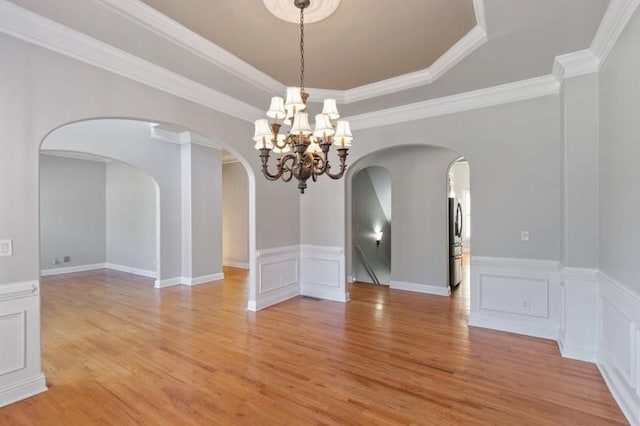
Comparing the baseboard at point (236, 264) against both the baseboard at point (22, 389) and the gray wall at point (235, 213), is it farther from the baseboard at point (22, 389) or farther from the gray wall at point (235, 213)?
the baseboard at point (22, 389)

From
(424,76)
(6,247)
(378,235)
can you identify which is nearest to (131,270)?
(6,247)

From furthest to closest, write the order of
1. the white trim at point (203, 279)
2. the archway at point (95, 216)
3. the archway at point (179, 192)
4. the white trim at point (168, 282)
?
the archway at point (95, 216), the white trim at point (203, 279), the white trim at point (168, 282), the archway at point (179, 192)

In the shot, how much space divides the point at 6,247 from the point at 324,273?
4.04m

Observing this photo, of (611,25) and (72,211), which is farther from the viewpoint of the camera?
(72,211)

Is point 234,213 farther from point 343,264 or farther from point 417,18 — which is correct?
point 417,18

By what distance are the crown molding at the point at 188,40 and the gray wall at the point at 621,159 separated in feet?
11.2

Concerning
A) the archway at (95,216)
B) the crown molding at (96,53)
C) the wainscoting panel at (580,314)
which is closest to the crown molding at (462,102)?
the wainscoting panel at (580,314)

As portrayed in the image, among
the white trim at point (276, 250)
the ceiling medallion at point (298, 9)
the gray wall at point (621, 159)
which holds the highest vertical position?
the ceiling medallion at point (298, 9)

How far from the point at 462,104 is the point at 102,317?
5935 millimetres

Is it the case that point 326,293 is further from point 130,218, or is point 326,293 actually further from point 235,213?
point 130,218

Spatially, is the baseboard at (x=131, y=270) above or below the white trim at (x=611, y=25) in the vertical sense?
below

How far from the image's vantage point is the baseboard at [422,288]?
5711mm

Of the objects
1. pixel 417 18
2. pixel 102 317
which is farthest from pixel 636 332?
pixel 102 317

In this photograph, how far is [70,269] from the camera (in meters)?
8.01
